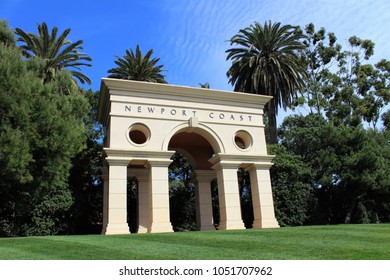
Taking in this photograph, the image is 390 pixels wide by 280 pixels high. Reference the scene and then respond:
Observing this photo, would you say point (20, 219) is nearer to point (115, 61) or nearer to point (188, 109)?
point (188, 109)

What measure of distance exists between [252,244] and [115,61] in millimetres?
33019

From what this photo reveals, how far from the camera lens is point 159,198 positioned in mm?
21141

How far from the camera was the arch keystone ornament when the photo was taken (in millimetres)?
20844

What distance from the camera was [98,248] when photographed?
36.9ft


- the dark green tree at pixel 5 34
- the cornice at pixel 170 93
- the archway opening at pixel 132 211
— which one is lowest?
the archway opening at pixel 132 211

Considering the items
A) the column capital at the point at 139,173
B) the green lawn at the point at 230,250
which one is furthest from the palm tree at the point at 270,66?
the green lawn at the point at 230,250

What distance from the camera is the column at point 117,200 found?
1969 centimetres

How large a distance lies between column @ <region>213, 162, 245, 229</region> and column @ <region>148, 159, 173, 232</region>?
3.64 m

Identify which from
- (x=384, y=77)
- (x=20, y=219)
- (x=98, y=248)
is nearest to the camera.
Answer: (x=98, y=248)

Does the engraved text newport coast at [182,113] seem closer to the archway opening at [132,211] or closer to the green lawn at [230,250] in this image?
the archway opening at [132,211]

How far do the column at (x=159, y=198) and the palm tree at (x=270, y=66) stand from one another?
17.4 m

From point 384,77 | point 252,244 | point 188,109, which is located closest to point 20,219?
point 188,109

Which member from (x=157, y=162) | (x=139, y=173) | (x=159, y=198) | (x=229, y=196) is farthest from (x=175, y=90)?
(x=229, y=196)

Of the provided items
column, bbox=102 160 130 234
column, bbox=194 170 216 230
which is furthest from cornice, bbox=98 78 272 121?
column, bbox=194 170 216 230
